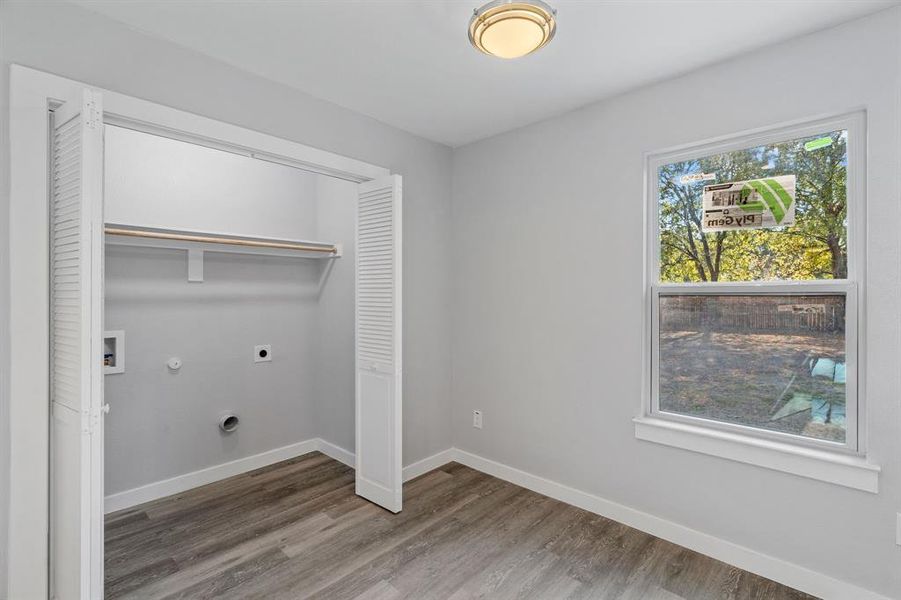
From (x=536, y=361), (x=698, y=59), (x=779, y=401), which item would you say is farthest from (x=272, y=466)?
(x=698, y=59)

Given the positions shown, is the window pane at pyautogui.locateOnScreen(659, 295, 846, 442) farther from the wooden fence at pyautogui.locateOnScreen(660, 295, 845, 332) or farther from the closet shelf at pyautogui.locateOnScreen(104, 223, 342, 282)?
the closet shelf at pyautogui.locateOnScreen(104, 223, 342, 282)

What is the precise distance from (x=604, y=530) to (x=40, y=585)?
263 centimetres

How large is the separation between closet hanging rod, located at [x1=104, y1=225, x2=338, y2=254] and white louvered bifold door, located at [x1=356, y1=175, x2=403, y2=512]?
2.21 ft

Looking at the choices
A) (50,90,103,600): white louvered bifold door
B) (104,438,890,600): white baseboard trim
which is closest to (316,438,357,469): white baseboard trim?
(104,438,890,600): white baseboard trim

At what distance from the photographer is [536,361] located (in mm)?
2998

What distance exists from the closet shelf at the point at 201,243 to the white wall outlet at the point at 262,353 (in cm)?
67

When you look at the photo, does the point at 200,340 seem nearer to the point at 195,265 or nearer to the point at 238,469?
the point at 195,265

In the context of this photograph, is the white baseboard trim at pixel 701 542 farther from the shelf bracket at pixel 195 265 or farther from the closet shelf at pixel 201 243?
the shelf bracket at pixel 195 265

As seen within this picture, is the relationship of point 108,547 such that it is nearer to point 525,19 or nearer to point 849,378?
point 525,19

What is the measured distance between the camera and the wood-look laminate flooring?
2004mm

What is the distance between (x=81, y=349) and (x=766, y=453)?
2881 millimetres

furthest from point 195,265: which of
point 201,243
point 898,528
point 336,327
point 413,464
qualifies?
point 898,528

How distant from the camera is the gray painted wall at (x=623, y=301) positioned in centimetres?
181

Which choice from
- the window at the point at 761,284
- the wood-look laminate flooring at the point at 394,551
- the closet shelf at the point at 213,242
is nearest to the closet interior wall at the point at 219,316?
the closet shelf at the point at 213,242
